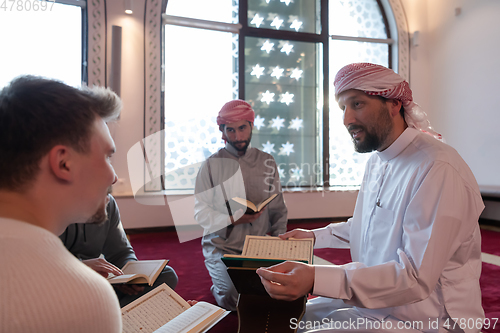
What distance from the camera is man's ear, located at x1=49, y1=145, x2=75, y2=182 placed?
0.60 metres

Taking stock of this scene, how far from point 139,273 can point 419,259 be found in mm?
1073

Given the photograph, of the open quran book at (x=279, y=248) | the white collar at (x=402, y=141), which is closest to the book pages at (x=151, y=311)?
the open quran book at (x=279, y=248)

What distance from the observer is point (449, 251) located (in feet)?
3.65

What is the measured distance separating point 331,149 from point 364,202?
14.3 ft

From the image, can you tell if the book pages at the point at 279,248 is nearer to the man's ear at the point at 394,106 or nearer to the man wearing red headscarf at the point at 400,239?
the man wearing red headscarf at the point at 400,239

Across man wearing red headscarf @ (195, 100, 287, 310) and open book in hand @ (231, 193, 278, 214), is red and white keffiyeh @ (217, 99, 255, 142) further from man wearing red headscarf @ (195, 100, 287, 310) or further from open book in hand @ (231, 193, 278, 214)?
open book in hand @ (231, 193, 278, 214)

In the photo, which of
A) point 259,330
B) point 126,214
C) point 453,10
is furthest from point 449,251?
point 453,10

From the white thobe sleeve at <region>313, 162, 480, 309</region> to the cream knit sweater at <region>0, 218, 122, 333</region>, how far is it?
0.74 metres

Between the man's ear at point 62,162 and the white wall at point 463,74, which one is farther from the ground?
the white wall at point 463,74

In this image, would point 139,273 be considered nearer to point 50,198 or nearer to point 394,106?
point 50,198

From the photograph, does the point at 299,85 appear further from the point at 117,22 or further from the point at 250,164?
the point at 250,164

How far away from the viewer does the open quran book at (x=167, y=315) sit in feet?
3.41

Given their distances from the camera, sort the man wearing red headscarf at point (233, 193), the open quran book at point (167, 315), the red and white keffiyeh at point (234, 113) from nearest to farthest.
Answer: the open quran book at point (167, 315) < the man wearing red headscarf at point (233, 193) < the red and white keffiyeh at point (234, 113)

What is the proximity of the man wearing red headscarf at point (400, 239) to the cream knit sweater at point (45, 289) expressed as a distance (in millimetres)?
601
